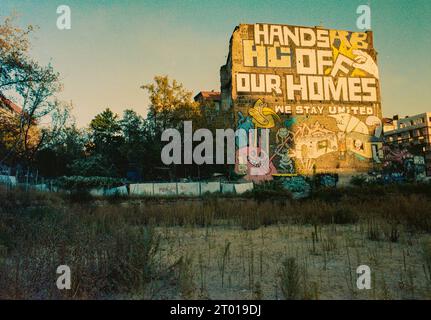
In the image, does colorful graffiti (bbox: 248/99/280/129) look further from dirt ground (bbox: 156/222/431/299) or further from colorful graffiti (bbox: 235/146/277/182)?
dirt ground (bbox: 156/222/431/299)

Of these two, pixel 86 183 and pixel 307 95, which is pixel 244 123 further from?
pixel 86 183

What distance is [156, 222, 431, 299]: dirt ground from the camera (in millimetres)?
3844

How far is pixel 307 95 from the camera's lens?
1172 inches

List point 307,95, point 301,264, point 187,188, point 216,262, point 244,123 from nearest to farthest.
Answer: point 301,264 → point 216,262 → point 187,188 → point 244,123 → point 307,95

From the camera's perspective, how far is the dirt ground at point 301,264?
3.84 metres

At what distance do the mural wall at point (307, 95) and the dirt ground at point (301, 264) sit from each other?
20.1m

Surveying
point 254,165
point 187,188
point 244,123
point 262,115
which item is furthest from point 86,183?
point 262,115

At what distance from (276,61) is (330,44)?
5.48 metres

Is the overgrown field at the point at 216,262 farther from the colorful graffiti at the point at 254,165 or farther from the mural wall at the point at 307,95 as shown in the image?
the mural wall at the point at 307,95

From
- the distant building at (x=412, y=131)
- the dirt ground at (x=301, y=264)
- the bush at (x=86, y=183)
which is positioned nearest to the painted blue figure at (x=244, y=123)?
the bush at (x=86, y=183)

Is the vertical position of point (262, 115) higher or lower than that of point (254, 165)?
higher

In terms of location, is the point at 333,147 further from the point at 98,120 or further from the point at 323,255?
the point at 98,120

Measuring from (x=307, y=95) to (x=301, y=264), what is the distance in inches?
1048
